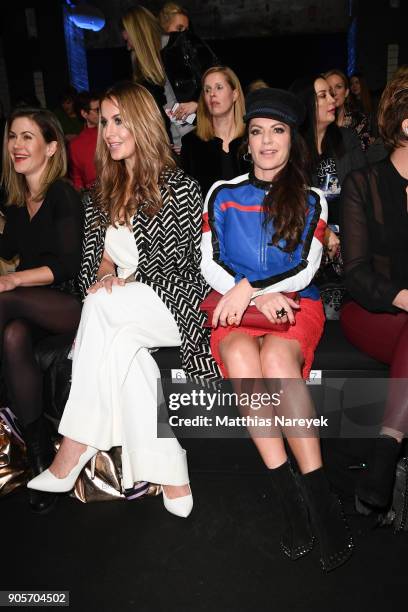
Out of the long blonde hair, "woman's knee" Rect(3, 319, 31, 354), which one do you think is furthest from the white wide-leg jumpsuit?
the long blonde hair

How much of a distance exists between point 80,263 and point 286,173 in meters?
0.96

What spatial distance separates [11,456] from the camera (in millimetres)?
2234

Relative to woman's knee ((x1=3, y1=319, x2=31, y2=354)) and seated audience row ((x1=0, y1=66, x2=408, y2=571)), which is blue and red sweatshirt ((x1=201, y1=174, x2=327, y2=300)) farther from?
woman's knee ((x1=3, y1=319, x2=31, y2=354))

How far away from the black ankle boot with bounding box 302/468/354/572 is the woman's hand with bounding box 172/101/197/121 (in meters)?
2.46

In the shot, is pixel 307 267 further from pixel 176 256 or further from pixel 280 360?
pixel 176 256

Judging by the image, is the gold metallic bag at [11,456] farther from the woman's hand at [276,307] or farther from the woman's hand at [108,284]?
the woman's hand at [276,307]

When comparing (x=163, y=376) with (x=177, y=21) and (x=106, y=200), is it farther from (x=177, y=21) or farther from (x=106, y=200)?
(x=177, y=21)

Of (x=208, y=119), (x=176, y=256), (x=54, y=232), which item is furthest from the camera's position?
(x=208, y=119)

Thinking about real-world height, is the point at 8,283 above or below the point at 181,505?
above

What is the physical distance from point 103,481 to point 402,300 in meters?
1.31

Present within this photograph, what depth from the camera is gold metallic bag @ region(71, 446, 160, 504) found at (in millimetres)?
2193

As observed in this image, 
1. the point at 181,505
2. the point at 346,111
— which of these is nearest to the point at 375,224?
the point at 181,505

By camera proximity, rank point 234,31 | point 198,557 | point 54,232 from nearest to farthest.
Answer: point 198,557
point 54,232
point 234,31

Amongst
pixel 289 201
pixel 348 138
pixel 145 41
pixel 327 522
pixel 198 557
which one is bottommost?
pixel 198 557
